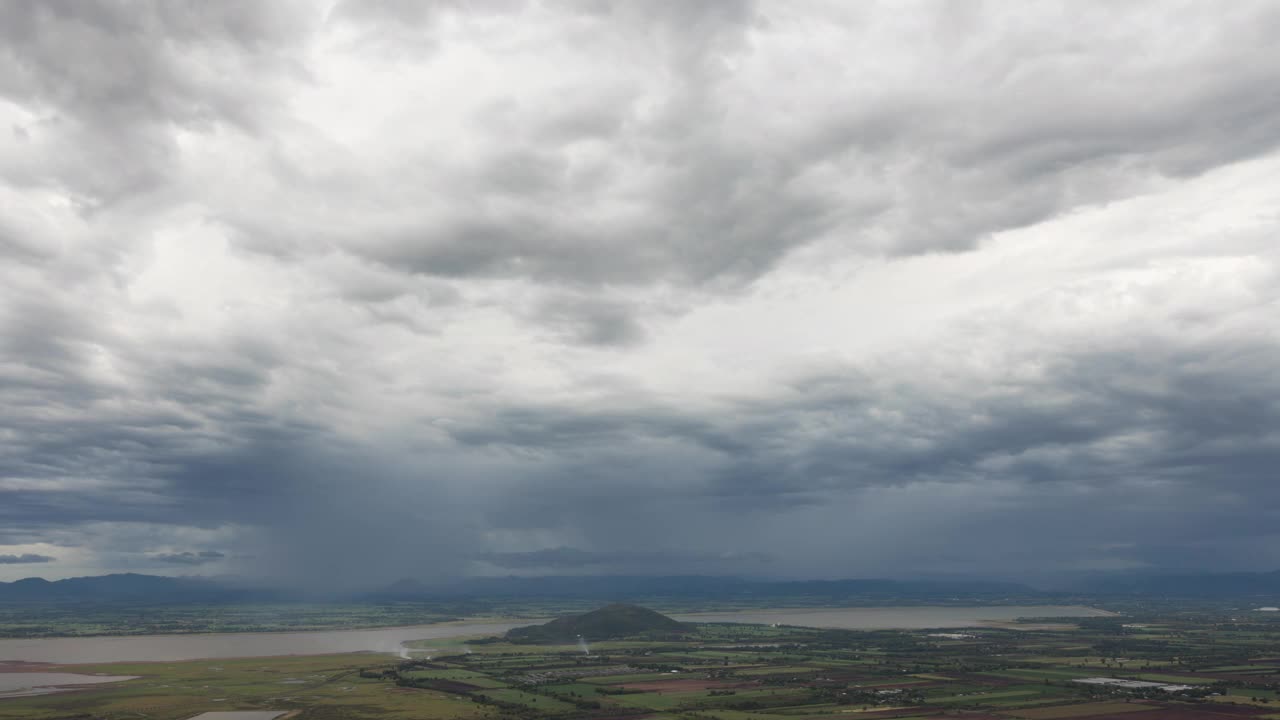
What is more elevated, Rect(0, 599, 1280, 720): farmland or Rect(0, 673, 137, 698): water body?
Rect(0, 673, 137, 698): water body

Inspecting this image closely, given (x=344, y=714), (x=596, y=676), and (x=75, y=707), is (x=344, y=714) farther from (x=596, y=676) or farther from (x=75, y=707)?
(x=596, y=676)

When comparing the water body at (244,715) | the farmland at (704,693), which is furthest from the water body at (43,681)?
the water body at (244,715)

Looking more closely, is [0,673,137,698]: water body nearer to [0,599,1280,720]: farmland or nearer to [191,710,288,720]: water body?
[0,599,1280,720]: farmland

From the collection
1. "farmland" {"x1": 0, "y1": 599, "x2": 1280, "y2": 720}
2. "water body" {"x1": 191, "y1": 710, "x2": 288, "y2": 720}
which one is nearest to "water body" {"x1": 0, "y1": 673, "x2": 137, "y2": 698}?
"farmland" {"x1": 0, "y1": 599, "x2": 1280, "y2": 720}

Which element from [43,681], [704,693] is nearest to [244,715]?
[704,693]

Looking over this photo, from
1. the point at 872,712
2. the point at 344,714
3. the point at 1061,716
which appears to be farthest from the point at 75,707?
the point at 1061,716

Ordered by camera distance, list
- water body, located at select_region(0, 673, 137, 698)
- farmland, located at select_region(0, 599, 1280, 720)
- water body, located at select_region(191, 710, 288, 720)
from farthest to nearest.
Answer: water body, located at select_region(0, 673, 137, 698), farmland, located at select_region(0, 599, 1280, 720), water body, located at select_region(191, 710, 288, 720)

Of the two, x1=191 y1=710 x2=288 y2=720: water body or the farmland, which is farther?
the farmland

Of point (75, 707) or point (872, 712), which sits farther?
point (75, 707)
